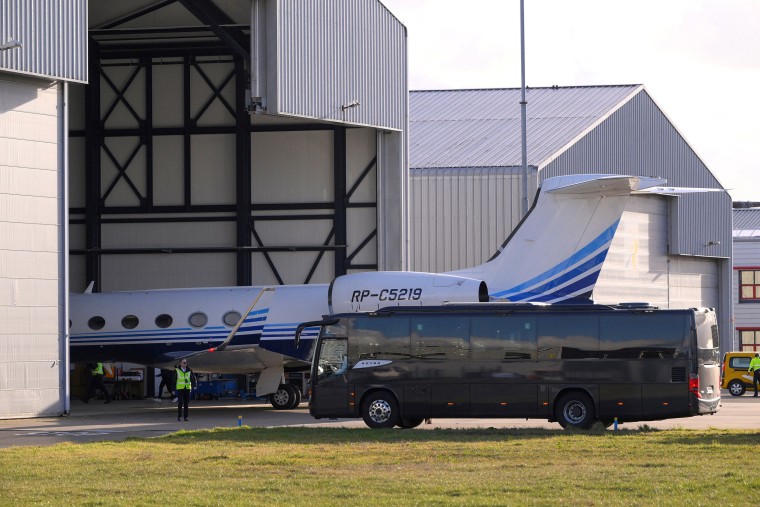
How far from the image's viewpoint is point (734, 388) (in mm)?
48969

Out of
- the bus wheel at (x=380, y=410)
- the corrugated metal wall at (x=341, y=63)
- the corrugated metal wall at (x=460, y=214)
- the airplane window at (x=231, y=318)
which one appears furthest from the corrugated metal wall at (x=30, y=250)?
the corrugated metal wall at (x=460, y=214)

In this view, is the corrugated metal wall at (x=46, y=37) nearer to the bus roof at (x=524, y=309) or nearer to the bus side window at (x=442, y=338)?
the bus roof at (x=524, y=309)

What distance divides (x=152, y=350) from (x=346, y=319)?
44.2ft

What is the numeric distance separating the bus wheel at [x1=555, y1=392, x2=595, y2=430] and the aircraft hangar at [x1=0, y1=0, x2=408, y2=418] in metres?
13.7

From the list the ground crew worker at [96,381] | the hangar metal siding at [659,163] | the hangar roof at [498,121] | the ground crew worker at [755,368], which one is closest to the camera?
the ground crew worker at [96,381]

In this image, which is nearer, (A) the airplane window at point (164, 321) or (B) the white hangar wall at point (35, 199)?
(B) the white hangar wall at point (35, 199)

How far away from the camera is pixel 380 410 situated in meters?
27.2

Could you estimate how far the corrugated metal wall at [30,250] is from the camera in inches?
1261

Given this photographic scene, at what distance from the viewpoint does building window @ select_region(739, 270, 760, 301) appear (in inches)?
3029

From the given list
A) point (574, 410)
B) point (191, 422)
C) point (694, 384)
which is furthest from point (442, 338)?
point (191, 422)

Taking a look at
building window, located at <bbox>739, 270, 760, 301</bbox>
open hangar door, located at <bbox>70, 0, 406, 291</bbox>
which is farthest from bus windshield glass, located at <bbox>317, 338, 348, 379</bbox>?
building window, located at <bbox>739, 270, 760, 301</bbox>

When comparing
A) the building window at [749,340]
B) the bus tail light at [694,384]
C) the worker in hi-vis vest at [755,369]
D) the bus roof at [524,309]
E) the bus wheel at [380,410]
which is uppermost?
the bus roof at [524,309]

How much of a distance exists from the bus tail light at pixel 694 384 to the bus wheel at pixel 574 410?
2044 mm

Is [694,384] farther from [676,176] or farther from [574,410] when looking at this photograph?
[676,176]
